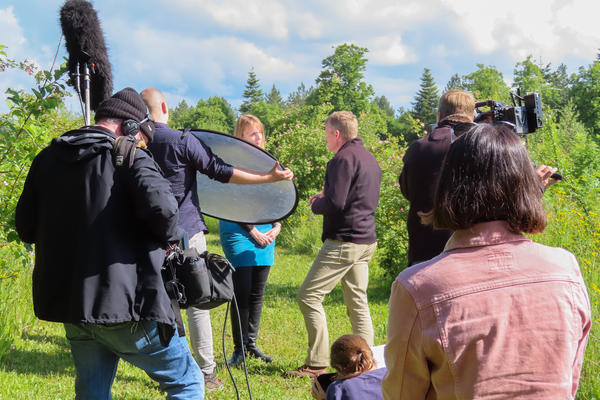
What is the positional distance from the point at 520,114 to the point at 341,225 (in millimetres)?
1670

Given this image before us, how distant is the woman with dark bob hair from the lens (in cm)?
131

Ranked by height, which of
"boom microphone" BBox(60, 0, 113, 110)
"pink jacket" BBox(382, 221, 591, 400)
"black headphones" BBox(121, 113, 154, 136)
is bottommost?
"pink jacket" BBox(382, 221, 591, 400)

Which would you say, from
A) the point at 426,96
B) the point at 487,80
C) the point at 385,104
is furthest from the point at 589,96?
the point at 385,104

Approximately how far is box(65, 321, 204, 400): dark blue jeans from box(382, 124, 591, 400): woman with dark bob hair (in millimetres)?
1402

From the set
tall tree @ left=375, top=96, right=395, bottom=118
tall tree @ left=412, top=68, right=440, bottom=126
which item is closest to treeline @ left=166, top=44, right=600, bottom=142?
tall tree @ left=412, top=68, right=440, bottom=126

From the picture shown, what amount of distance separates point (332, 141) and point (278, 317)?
3144 mm

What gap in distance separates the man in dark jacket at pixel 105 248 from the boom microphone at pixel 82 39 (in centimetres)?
164

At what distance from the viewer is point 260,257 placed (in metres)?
5.01

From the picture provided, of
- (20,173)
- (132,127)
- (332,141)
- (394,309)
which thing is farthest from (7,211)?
(394,309)

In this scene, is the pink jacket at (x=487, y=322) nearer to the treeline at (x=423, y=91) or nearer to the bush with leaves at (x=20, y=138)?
the bush with leaves at (x=20, y=138)

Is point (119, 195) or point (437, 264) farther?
point (119, 195)

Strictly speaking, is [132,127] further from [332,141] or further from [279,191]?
[332,141]

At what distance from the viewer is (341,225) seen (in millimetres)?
4539

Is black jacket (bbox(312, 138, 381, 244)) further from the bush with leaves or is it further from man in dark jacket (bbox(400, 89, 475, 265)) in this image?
the bush with leaves
